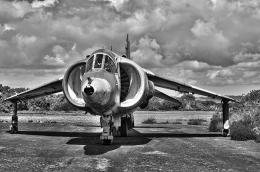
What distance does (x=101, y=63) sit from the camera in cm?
1360

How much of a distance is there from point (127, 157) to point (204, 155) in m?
2.76

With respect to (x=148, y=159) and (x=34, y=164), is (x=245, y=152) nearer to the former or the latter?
(x=148, y=159)

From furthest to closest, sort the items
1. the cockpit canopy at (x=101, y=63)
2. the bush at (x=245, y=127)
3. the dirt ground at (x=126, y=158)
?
the bush at (x=245, y=127) < the cockpit canopy at (x=101, y=63) < the dirt ground at (x=126, y=158)

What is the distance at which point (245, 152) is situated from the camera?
1286 cm

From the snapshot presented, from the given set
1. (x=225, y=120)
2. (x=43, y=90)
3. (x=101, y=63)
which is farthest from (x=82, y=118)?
(x=101, y=63)

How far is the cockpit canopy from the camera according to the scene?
13.5 m

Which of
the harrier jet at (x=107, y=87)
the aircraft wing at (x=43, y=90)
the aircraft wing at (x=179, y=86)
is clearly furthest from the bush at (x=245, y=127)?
the aircraft wing at (x=43, y=90)

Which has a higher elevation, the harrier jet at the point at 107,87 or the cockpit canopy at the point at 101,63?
the cockpit canopy at the point at 101,63

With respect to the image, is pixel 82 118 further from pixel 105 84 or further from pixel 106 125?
pixel 105 84

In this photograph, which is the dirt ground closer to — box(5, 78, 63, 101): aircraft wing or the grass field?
box(5, 78, 63, 101): aircraft wing

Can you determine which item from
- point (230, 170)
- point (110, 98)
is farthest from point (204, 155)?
point (110, 98)

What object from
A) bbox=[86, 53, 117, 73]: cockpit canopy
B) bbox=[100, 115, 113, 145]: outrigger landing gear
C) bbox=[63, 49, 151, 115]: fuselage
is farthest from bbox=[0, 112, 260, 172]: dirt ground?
bbox=[86, 53, 117, 73]: cockpit canopy

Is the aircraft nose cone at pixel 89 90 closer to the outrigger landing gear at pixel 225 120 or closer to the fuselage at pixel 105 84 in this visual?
the fuselage at pixel 105 84

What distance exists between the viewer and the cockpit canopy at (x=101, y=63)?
44.4 ft
